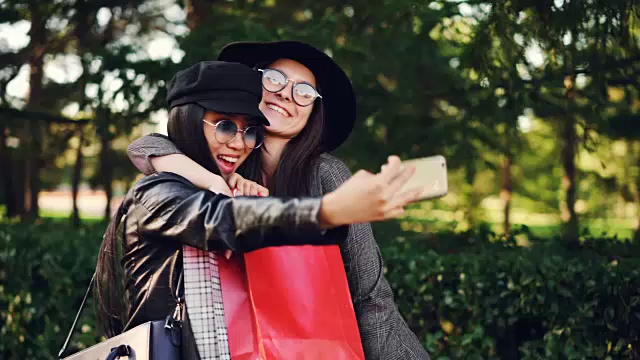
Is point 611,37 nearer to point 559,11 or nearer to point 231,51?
point 559,11

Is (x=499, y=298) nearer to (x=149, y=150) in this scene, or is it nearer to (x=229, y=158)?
(x=229, y=158)

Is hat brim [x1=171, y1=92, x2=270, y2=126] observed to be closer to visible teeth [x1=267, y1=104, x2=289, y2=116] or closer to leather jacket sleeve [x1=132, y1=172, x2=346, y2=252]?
leather jacket sleeve [x1=132, y1=172, x2=346, y2=252]

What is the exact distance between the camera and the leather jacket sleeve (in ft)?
5.36

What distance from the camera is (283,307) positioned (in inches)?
75.7

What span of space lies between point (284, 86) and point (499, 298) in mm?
2124

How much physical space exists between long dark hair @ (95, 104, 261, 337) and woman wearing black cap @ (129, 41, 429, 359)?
0.40 m

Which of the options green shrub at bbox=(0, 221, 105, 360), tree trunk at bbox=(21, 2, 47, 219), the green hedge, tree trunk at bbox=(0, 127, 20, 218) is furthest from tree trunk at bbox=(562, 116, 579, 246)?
tree trunk at bbox=(0, 127, 20, 218)

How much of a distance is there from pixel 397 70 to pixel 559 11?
2.24 metres

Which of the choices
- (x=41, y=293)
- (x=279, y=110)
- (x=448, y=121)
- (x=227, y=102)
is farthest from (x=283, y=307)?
(x=448, y=121)

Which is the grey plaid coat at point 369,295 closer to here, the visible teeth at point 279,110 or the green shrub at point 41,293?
the visible teeth at point 279,110

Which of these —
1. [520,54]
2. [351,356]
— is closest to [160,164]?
[351,356]

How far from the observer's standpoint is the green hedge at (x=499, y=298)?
12.8 feet

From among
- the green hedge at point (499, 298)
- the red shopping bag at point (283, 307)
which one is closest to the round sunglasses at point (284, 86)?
the red shopping bag at point (283, 307)

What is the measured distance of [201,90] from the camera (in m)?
2.06
